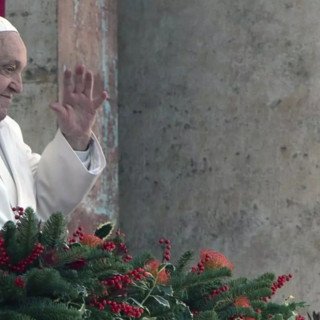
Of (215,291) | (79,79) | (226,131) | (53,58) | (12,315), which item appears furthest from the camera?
(226,131)

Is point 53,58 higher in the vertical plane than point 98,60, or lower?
higher

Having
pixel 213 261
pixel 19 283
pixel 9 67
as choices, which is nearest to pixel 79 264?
pixel 19 283

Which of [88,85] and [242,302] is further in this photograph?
[88,85]

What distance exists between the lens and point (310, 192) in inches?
281

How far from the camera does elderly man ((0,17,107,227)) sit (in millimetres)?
3941

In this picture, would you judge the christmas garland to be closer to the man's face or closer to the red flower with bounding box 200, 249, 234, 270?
the red flower with bounding box 200, 249, 234, 270

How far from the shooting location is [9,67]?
3969 millimetres

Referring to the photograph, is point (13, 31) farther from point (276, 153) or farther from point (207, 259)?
point (276, 153)

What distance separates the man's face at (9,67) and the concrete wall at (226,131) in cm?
329

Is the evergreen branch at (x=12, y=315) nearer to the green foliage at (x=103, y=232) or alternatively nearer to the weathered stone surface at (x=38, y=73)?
the green foliage at (x=103, y=232)

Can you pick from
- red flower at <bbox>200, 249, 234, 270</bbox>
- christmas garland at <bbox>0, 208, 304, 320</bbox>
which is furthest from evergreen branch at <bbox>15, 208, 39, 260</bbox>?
red flower at <bbox>200, 249, 234, 270</bbox>

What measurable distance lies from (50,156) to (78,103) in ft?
0.92

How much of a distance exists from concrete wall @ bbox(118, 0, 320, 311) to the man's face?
3.29 meters

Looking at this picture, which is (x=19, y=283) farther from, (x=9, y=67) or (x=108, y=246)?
(x=9, y=67)
